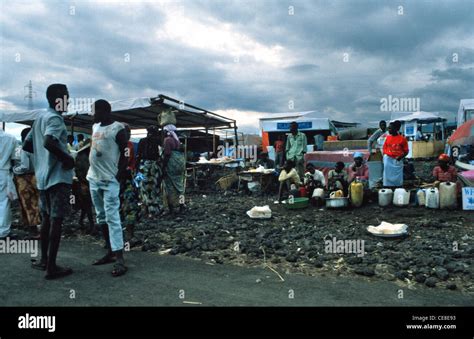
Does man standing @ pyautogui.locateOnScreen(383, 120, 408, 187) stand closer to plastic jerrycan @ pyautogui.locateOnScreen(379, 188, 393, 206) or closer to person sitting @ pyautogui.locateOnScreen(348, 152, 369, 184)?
plastic jerrycan @ pyautogui.locateOnScreen(379, 188, 393, 206)

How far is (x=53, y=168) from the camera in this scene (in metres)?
3.95

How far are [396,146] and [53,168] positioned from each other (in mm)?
7505

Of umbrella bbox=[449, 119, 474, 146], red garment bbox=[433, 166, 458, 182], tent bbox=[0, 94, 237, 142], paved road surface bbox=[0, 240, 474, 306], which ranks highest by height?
tent bbox=[0, 94, 237, 142]

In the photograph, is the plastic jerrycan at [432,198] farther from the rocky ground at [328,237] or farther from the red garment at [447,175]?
the red garment at [447,175]

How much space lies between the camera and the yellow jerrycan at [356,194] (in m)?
8.36

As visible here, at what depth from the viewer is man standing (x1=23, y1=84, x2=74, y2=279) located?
153 inches

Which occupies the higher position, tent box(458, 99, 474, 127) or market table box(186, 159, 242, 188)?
tent box(458, 99, 474, 127)

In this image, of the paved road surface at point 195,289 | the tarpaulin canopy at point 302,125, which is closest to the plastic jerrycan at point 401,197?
the paved road surface at point 195,289

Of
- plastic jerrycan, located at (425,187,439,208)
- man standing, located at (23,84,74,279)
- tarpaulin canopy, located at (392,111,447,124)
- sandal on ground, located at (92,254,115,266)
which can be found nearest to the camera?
man standing, located at (23,84,74,279)

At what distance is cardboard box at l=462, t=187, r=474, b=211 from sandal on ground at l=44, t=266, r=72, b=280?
737cm

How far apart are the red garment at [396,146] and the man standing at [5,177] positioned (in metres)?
7.83

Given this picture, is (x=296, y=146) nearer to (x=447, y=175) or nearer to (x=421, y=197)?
(x=421, y=197)

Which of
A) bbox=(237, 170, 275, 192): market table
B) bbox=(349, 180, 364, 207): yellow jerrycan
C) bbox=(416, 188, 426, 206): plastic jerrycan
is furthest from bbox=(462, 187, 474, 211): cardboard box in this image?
bbox=(237, 170, 275, 192): market table
